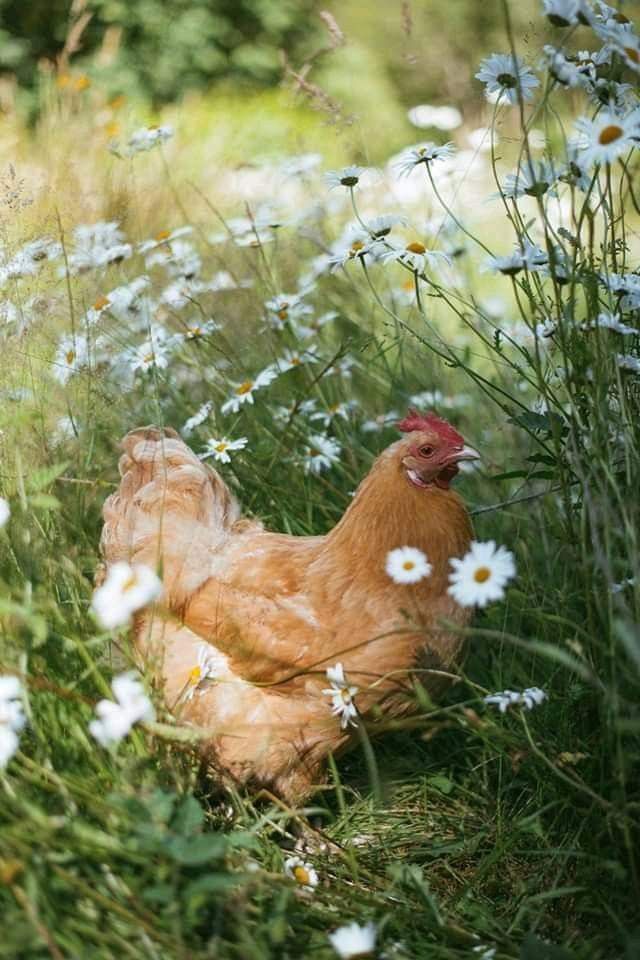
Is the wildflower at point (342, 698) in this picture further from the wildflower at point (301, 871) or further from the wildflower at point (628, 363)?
the wildflower at point (628, 363)

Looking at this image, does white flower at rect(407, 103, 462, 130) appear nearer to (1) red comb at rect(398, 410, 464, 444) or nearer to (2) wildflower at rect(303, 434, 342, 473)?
(2) wildflower at rect(303, 434, 342, 473)

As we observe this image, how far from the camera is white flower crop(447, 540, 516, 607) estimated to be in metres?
1.63

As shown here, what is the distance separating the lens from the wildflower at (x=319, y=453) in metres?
2.98

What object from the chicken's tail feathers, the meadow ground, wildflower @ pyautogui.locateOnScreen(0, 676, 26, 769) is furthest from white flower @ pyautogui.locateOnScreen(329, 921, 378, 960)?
the chicken's tail feathers

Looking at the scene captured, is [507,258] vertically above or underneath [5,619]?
above

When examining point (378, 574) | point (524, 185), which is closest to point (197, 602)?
point (378, 574)

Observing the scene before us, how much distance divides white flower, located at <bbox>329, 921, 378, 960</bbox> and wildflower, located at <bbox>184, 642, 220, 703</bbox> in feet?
A: 2.31

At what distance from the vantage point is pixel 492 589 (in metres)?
1.62

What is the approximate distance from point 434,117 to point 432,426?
7.90ft

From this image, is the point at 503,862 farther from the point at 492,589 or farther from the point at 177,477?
the point at 177,477

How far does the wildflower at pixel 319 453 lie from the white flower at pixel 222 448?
0.22 m

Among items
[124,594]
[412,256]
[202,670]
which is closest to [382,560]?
[202,670]

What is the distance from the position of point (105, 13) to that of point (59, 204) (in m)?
7.68

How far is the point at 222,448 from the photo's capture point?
2.91 metres
